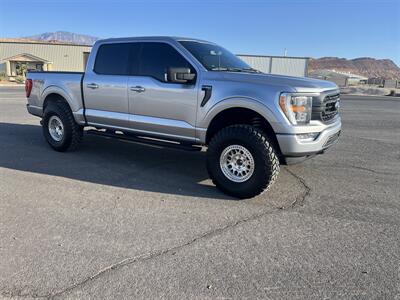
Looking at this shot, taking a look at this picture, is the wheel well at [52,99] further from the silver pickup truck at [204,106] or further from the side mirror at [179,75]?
the side mirror at [179,75]

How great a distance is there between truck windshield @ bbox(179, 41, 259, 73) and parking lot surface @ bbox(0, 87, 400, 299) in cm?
170

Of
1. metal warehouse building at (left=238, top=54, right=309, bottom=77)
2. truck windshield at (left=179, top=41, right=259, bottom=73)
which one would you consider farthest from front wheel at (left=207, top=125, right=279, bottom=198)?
metal warehouse building at (left=238, top=54, right=309, bottom=77)

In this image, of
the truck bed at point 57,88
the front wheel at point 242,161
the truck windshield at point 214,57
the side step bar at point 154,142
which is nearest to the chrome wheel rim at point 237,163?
the front wheel at point 242,161

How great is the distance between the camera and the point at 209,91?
17.5 feet

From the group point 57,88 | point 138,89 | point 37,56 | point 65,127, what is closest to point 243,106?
point 138,89

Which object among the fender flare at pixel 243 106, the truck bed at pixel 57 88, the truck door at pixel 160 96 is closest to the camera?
the fender flare at pixel 243 106

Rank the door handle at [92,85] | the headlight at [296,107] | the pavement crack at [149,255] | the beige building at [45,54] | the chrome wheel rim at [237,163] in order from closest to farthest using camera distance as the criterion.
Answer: the pavement crack at [149,255] < the headlight at [296,107] < the chrome wheel rim at [237,163] < the door handle at [92,85] < the beige building at [45,54]

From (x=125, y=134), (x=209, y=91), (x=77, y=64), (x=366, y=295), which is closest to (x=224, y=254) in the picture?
(x=366, y=295)

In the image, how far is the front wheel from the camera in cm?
494

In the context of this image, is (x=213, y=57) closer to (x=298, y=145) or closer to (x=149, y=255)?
(x=298, y=145)

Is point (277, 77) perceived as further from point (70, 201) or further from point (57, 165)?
point (57, 165)

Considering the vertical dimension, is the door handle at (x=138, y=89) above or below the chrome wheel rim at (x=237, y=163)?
above

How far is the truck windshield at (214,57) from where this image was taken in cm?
569

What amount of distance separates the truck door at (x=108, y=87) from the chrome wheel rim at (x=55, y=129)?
0.75m
